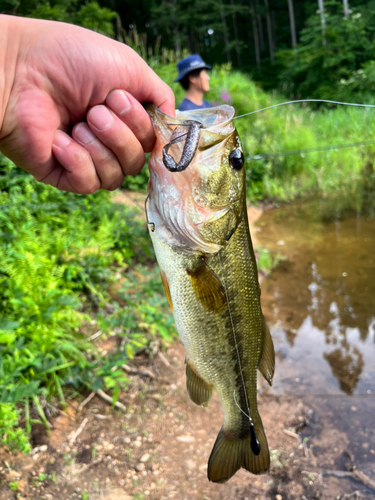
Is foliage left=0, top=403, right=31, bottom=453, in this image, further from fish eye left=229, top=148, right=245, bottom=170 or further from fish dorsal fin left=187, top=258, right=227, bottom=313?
fish eye left=229, top=148, right=245, bottom=170

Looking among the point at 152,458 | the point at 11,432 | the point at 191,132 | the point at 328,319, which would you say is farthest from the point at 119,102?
the point at 328,319

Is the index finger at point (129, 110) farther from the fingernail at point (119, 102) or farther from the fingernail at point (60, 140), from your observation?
the fingernail at point (60, 140)

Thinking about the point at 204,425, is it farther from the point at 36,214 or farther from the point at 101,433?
the point at 36,214

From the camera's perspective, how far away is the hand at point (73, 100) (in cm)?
135

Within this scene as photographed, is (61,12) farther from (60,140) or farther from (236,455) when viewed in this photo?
(236,455)

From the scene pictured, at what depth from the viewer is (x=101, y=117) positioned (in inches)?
56.0

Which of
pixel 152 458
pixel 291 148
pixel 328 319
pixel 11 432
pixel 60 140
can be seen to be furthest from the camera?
pixel 291 148

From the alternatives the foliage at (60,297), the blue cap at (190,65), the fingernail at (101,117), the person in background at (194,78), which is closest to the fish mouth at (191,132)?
the fingernail at (101,117)

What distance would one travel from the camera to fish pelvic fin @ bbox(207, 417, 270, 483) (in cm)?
158

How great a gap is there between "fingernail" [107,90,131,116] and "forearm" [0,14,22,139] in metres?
0.37

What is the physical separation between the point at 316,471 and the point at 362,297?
2507mm

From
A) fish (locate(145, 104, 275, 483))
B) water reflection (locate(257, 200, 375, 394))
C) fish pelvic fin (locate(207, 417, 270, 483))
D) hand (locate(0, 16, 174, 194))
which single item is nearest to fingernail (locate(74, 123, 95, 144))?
hand (locate(0, 16, 174, 194))

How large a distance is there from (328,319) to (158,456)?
2.57 metres

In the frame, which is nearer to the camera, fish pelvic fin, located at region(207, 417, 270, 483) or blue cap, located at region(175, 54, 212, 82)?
fish pelvic fin, located at region(207, 417, 270, 483)
